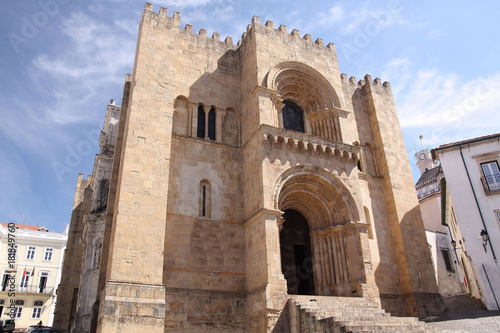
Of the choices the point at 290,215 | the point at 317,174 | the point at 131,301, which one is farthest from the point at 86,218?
the point at 317,174

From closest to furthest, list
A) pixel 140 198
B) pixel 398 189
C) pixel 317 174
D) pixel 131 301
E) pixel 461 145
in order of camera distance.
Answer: pixel 131 301 → pixel 140 198 → pixel 317 174 → pixel 398 189 → pixel 461 145

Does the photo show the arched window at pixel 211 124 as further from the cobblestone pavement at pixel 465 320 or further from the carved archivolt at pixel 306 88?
the cobblestone pavement at pixel 465 320

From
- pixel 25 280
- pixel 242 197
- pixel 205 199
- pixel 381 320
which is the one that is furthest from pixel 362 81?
pixel 25 280

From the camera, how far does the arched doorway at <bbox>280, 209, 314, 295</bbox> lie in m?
16.4

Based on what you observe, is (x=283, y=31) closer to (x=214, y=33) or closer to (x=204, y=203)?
(x=214, y=33)

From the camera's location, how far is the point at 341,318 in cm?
1145

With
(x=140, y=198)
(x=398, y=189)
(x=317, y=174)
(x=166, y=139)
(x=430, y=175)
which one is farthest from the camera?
(x=430, y=175)

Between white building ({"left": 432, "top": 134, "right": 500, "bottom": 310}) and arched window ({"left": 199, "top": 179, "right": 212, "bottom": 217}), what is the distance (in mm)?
12875

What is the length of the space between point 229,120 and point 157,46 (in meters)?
4.42

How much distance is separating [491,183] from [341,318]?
13.1m

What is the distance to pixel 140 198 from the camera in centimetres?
1315

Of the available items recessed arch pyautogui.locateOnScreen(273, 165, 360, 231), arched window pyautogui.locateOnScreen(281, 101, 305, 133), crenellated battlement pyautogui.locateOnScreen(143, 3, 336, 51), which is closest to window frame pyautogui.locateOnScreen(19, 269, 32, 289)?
crenellated battlement pyautogui.locateOnScreen(143, 3, 336, 51)

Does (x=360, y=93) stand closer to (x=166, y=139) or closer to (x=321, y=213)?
(x=321, y=213)

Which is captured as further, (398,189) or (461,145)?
(461,145)
